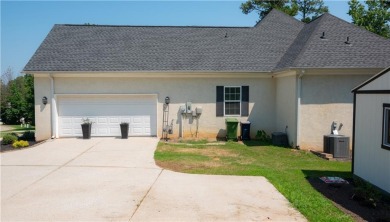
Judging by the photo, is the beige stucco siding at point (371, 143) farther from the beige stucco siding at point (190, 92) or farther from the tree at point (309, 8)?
the tree at point (309, 8)

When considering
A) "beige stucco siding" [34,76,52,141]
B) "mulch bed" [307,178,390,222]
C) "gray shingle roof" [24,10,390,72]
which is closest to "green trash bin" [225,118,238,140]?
"gray shingle roof" [24,10,390,72]

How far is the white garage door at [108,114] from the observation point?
16594 millimetres

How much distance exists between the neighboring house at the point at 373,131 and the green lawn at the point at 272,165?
1267mm

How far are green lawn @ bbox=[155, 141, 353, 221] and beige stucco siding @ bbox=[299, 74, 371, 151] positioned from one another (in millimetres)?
1096

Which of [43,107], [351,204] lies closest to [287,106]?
[351,204]

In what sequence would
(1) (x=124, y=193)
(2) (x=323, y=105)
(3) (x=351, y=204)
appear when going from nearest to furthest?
(3) (x=351, y=204)
(1) (x=124, y=193)
(2) (x=323, y=105)

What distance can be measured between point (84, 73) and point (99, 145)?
407cm

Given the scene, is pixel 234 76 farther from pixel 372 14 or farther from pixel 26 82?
pixel 26 82

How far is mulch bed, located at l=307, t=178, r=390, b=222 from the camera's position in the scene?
20.9ft

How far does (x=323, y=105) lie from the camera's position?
14.2m

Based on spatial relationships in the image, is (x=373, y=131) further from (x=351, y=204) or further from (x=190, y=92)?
(x=190, y=92)

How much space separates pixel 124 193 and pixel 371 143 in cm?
612

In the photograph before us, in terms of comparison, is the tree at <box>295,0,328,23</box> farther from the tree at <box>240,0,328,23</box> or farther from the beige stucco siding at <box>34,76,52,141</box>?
the beige stucco siding at <box>34,76,52,141</box>

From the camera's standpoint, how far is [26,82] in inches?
1372
